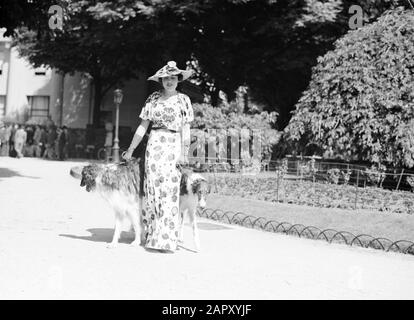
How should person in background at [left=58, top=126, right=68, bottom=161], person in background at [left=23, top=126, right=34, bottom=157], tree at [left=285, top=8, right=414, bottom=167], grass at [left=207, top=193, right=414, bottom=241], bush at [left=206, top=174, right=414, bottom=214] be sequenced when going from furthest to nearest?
person in background at [left=23, top=126, right=34, bottom=157] → person in background at [left=58, top=126, right=68, bottom=161] → tree at [left=285, top=8, right=414, bottom=167] → bush at [left=206, top=174, right=414, bottom=214] → grass at [left=207, top=193, right=414, bottom=241]

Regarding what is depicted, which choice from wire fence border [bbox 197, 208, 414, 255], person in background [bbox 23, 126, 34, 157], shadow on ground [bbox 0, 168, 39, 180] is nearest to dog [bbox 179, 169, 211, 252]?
wire fence border [bbox 197, 208, 414, 255]

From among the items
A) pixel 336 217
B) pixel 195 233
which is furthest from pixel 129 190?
pixel 336 217

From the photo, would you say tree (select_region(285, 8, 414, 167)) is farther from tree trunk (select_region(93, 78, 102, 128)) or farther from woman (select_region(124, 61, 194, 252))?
tree trunk (select_region(93, 78, 102, 128))

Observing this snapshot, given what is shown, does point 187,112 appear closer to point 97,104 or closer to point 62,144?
point 62,144

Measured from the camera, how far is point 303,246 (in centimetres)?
830

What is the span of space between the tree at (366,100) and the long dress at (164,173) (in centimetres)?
1021

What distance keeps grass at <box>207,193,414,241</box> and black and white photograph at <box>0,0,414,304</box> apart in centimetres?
5

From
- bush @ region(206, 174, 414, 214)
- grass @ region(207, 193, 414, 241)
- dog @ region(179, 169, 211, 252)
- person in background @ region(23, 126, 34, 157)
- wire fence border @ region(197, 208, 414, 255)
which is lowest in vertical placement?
wire fence border @ region(197, 208, 414, 255)

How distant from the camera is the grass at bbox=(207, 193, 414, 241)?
9.39 metres

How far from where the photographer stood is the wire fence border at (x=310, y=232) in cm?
840

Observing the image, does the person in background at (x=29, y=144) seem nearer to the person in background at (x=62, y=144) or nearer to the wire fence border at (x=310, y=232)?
the person in background at (x=62, y=144)

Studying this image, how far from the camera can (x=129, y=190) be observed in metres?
7.53

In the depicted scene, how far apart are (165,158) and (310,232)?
10.1 feet
